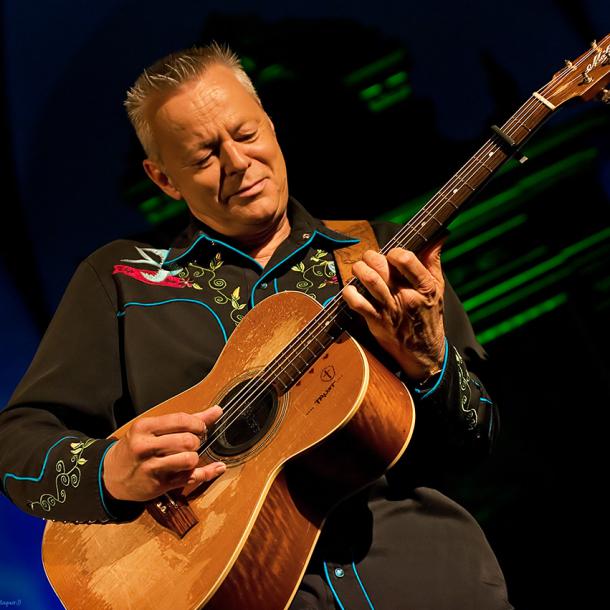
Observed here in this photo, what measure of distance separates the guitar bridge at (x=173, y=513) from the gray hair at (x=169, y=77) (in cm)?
112

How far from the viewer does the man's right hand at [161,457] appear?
58.0 inches

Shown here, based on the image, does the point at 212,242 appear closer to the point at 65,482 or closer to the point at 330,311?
the point at 330,311

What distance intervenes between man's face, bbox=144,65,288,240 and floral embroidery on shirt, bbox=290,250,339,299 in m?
0.18

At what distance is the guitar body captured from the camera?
4.76 ft

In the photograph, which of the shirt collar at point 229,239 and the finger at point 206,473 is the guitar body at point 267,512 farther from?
the shirt collar at point 229,239

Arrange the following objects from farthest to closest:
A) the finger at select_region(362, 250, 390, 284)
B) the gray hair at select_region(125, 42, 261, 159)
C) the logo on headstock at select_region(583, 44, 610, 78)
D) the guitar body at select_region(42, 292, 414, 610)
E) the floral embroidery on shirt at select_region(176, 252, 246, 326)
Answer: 1. the gray hair at select_region(125, 42, 261, 159)
2. the floral embroidery on shirt at select_region(176, 252, 246, 326)
3. the logo on headstock at select_region(583, 44, 610, 78)
4. the finger at select_region(362, 250, 390, 284)
5. the guitar body at select_region(42, 292, 414, 610)

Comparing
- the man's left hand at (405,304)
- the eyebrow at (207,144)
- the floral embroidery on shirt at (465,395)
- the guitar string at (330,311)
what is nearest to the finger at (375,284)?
the man's left hand at (405,304)

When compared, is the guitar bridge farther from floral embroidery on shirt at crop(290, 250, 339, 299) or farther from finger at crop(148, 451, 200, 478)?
floral embroidery on shirt at crop(290, 250, 339, 299)

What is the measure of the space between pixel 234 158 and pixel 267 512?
100cm

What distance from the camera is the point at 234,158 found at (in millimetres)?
1979

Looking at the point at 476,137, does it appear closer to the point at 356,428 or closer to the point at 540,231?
the point at 540,231

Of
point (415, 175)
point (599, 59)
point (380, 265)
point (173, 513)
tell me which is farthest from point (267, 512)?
point (415, 175)

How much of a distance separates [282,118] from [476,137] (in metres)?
0.71

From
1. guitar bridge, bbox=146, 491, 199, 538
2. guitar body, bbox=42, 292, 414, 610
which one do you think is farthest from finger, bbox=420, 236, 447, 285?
guitar bridge, bbox=146, 491, 199, 538
